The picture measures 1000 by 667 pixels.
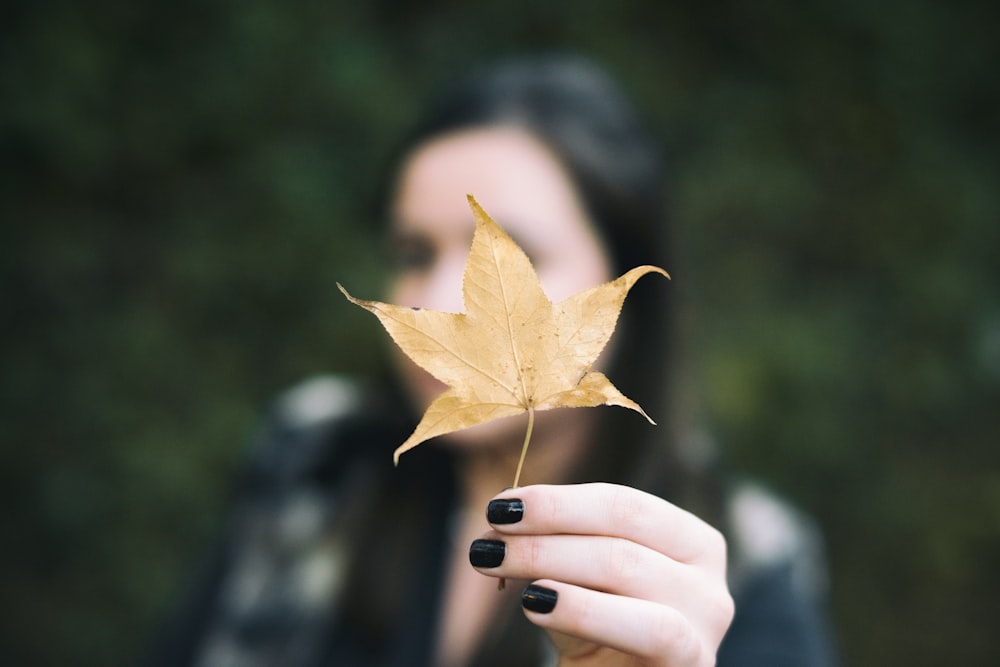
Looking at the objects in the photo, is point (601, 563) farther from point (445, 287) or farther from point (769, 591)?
point (769, 591)

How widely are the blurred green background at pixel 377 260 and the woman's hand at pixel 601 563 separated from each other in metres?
1.59

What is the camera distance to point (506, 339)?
539mm

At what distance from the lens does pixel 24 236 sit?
2221 mm

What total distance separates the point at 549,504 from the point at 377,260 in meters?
1.70

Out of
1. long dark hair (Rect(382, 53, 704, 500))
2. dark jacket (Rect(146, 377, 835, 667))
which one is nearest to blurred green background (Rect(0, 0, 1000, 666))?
dark jacket (Rect(146, 377, 835, 667))

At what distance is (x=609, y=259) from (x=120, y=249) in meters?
1.80

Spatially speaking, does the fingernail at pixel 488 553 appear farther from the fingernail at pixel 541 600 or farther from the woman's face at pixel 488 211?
the woman's face at pixel 488 211

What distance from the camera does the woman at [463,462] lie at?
116 centimetres

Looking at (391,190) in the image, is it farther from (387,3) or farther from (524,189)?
(387,3)

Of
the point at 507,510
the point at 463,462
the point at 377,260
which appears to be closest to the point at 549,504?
the point at 507,510

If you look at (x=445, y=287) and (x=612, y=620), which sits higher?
(x=445, y=287)

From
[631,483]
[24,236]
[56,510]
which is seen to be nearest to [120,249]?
[24,236]

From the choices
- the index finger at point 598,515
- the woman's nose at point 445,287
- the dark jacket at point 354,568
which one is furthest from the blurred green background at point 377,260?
the index finger at point 598,515

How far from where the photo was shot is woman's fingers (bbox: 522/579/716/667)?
0.55 metres
